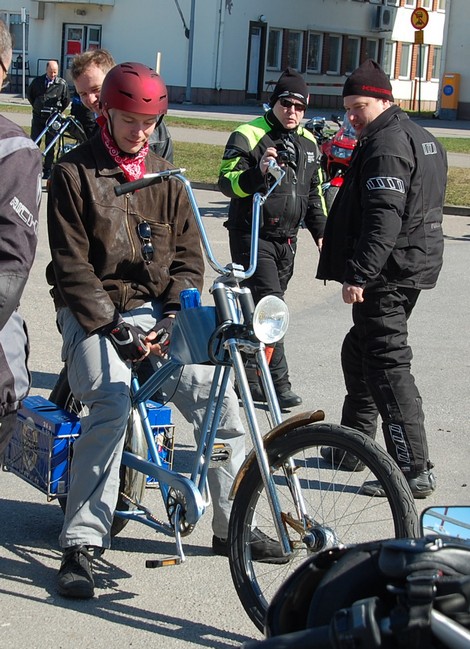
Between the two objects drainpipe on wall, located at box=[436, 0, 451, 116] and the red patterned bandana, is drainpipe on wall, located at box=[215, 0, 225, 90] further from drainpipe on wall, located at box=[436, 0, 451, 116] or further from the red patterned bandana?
the red patterned bandana

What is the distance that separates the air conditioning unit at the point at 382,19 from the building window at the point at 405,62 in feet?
9.28

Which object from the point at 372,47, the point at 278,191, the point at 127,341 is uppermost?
the point at 372,47

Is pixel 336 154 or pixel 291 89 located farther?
pixel 336 154

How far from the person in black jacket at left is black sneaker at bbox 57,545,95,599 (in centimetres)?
1313

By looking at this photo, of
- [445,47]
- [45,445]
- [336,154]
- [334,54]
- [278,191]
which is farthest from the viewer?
[334,54]

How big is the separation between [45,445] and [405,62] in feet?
178

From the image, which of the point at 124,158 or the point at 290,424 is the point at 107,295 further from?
the point at 290,424

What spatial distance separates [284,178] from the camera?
6.53m

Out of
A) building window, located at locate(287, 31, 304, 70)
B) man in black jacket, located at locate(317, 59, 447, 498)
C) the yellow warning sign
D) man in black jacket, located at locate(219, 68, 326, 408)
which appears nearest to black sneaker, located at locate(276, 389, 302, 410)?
man in black jacket, located at locate(219, 68, 326, 408)

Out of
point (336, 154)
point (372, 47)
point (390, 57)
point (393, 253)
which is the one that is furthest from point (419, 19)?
point (393, 253)

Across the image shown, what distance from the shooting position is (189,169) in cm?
1900

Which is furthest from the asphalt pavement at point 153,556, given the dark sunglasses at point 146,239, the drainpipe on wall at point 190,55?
the drainpipe on wall at point 190,55

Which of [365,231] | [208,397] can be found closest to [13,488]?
[208,397]

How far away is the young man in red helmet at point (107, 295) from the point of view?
414cm
